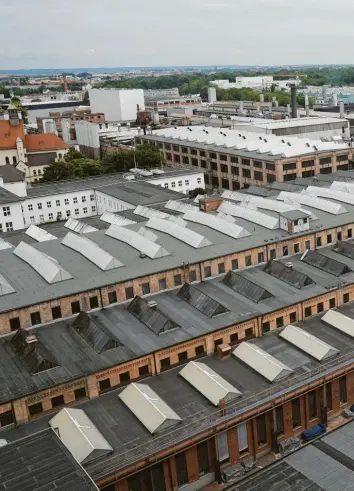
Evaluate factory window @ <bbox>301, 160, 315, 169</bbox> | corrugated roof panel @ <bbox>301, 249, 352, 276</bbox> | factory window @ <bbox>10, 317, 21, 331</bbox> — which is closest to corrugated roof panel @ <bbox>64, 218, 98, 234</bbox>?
factory window @ <bbox>10, 317, 21, 331</bbox>

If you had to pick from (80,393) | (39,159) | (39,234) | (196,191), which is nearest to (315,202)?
(39,234)

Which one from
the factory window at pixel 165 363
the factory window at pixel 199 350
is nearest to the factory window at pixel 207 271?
the factory window at pixel 199 350

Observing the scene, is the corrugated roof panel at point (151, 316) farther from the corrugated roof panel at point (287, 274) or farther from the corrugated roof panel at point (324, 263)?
the corrugated roof panel at point (324, 263)

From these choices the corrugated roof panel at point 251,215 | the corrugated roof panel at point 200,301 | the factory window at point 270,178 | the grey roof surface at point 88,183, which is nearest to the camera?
the corrugated roof panel at point 200,301

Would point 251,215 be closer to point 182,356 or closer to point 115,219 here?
point 115,219

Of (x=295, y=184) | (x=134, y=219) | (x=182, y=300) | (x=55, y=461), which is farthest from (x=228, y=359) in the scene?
(x=295, y=184)
